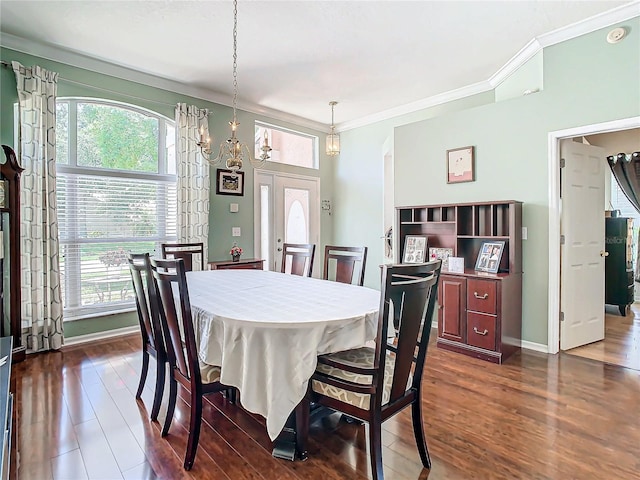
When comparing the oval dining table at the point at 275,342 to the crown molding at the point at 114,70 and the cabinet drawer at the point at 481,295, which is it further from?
the crown molding at the point at 114,70

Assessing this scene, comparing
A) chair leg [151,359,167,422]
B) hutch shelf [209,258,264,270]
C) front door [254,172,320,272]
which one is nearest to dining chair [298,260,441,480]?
chair leg [151,359,167,422]

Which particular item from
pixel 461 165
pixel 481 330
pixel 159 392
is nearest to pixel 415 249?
pixel 461 165

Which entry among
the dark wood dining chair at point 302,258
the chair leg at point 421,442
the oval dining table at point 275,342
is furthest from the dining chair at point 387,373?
the dark wood dining chair at point 302,258

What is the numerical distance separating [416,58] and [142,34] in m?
2.61

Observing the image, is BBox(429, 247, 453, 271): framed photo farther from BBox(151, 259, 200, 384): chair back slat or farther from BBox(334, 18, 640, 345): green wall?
BBox(151, 259, 200, 384): chair back slat

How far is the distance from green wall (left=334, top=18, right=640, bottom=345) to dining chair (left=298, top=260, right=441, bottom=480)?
226cm

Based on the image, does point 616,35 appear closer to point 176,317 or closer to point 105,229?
point 176,317

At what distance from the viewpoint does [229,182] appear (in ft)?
15.5

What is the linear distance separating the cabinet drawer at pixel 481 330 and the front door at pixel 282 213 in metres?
2.92

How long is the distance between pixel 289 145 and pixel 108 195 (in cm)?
272

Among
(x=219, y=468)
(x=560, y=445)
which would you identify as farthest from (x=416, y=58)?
(x=219, y=468)

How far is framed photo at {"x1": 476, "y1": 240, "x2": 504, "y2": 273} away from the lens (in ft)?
11.1

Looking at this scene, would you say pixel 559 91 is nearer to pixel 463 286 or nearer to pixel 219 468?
pixel 463 286

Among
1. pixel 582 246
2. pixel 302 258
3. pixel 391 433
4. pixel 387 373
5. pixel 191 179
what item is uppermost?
pixel 191 179
